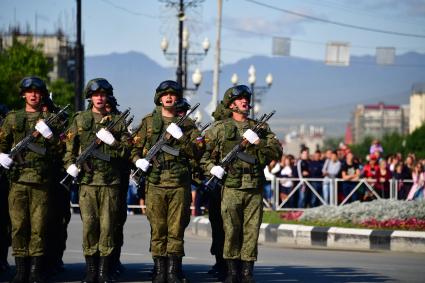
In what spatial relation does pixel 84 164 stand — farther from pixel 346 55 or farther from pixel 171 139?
pixel 346 55

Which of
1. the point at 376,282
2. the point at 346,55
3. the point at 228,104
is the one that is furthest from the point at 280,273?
the point at 346,55

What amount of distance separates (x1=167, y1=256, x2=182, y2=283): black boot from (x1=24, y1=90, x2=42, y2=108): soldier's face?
2222mm

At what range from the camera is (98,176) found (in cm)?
1355

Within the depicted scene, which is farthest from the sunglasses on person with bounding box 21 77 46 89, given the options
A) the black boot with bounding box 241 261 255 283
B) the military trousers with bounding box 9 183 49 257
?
the black boot with bounding box 241 261 255 283

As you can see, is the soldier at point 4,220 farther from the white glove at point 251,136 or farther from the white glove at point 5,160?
the white glove at point 251,136

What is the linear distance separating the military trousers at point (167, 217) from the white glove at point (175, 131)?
600mm

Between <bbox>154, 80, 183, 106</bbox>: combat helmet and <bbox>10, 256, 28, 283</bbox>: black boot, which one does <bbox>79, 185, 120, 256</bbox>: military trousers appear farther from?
<bbox>154, 80, 183, 106</bbox>: combat helmet

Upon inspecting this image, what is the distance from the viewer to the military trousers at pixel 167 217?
13562mm

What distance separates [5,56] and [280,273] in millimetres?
53020

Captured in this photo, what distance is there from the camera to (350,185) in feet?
95.6

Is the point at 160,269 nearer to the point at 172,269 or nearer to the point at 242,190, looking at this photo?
the point at 172,269

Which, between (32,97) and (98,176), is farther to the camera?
(32,97)

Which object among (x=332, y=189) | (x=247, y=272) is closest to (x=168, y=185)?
(x=247, y=272)

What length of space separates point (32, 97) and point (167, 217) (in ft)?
6.39
